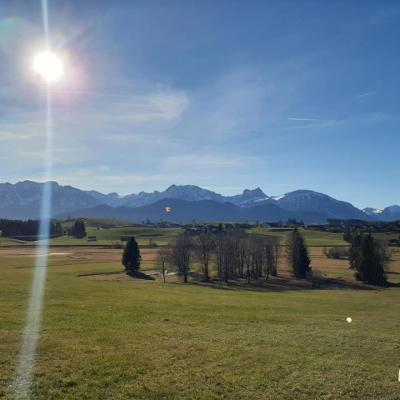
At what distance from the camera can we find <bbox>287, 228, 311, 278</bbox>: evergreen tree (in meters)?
120

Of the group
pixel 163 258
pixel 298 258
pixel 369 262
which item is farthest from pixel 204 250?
pixel 369 262

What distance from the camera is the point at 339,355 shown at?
23766mm

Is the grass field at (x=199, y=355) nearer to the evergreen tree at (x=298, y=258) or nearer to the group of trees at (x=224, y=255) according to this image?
the group of trees at (x=224, y=255)

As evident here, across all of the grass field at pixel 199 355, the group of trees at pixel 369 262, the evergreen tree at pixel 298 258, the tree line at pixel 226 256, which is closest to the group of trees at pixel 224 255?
the tree line at pixel 226 256

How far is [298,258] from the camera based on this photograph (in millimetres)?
120250

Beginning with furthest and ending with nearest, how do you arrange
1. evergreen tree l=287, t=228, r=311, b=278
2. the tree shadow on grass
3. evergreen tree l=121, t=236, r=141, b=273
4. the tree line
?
evergreen tree l=287, t=228, r=311, b=278 < evergreen tree l=121, t=236, r=141, b=273 < the tree line < the tree shadow on grass

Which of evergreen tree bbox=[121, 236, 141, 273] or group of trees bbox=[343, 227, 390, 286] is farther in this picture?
evergreen tree bbox=[121, 236, 141, 273]

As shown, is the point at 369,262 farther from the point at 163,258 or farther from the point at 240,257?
the point at 163,258

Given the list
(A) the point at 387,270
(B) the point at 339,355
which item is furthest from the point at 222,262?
(B) the point at 339,355

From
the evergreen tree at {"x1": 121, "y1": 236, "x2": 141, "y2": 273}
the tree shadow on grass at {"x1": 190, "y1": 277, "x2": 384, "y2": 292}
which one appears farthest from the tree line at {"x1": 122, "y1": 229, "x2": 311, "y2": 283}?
the tree shadow on grass at {"x1": 190, "y1": 277, "x2": 384, "y2": 292}

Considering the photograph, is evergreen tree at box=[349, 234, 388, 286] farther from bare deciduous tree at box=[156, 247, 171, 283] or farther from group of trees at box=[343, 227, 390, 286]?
bare deciduous tree at box=[156, 247, 171, 283]

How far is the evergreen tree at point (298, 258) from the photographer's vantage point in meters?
120

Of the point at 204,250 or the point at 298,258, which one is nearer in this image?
the point at 204,250

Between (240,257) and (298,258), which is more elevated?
(240,257)
